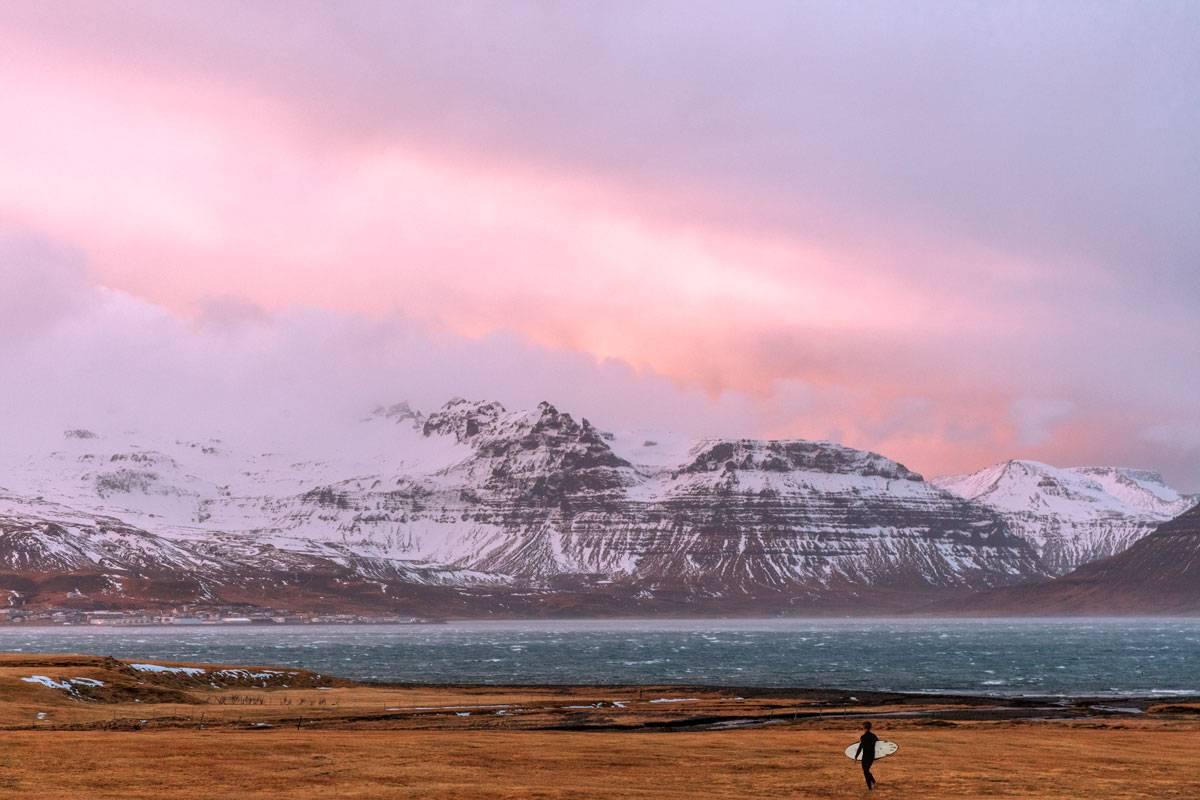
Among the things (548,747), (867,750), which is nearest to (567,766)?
(548,747)

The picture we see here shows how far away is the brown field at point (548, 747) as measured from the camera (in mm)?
53219

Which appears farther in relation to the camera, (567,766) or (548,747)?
(548,747)

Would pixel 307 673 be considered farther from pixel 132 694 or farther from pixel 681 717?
pixel 681 717

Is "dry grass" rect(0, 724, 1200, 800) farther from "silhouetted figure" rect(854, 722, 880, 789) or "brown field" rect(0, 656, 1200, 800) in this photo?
"silhouetted figure" rect(854, 722, 880, 789)

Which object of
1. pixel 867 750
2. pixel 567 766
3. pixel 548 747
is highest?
pixel 867 750

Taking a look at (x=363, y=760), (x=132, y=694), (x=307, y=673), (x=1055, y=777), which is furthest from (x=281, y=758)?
(x=307, y=673)

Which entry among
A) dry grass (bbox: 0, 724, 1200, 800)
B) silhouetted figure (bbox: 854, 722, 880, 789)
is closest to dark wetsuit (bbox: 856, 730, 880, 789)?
silhouetted figure (bbox: 854, 722, 880, 789)

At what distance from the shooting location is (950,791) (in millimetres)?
53281

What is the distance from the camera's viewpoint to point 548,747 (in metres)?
70.2

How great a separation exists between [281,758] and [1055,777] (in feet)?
104

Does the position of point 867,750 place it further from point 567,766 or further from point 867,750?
point 567,766

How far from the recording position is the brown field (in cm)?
5322

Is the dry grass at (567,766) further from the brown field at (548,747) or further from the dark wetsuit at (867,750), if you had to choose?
the dark wetsuit at (867,750)

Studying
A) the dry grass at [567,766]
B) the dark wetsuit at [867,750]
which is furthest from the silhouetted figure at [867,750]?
the dry grass at [567,766]
